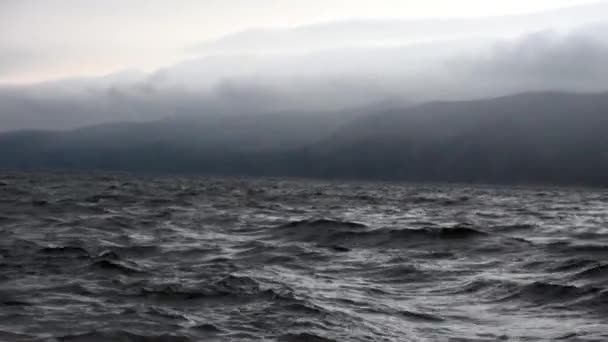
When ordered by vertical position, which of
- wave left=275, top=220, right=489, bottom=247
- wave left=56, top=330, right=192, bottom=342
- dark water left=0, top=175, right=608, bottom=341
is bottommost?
wave left=275, top=220, right=489, bottom=247

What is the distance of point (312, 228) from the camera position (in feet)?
79.3

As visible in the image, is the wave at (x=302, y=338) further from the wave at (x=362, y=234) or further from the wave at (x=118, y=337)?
the wave at (x=362, y=234)

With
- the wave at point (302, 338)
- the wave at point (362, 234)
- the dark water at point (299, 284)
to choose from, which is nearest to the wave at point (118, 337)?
the dark water at point (299, 284)

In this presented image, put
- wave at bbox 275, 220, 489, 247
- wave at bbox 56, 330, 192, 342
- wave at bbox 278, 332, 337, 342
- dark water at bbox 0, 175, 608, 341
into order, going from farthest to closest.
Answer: wave at bbox 275, 220, 489, 247
dark water at bbox 0, 175, 608, 341
wave at bbox 278, 332, 337, 342
wave at bbox 56, 330, 192, 342

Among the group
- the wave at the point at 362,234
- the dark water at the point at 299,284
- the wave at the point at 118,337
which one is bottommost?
the wave at the point at 362,234

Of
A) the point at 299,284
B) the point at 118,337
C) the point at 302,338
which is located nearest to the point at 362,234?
the point at 299,284

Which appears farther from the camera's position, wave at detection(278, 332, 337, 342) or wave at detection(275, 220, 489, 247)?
wave at detection(275, 220, 489, 247)

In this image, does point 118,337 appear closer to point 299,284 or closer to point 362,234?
point 299,284

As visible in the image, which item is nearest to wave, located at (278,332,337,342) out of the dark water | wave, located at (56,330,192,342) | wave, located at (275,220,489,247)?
the dark water

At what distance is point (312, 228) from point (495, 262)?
885 centimetres

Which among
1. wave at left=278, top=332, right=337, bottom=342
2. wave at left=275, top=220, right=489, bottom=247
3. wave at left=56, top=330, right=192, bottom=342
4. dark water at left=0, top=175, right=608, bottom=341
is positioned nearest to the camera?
wave at left=56, top=330, right=192, bottom=342

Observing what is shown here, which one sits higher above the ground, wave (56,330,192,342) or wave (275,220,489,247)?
wave (56,330,192,342)

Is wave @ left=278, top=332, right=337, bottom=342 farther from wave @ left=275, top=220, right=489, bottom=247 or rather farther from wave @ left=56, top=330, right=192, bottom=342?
wave @ left=275, top=220, right=489, bottom=247

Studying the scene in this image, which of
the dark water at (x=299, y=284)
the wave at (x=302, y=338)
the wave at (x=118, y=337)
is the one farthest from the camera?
the dark water at (x=299, y=284)
